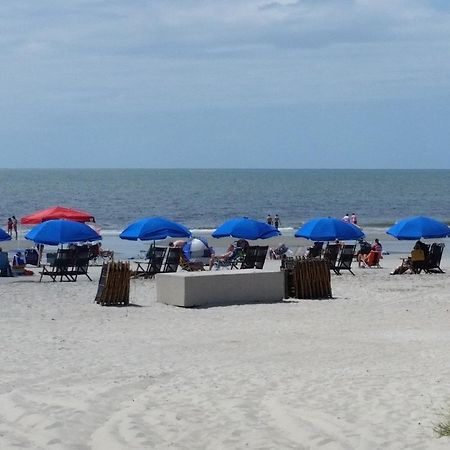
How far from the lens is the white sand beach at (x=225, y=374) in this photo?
7402mm

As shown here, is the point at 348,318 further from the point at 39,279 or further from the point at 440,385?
the point at 39,279

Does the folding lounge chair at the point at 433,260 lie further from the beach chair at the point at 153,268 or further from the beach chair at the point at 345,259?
the beach chair at the point at 153,268

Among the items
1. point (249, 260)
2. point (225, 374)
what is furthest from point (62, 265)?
point (225, 374)

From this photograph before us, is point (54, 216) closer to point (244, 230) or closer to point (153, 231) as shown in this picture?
point (153, 231)

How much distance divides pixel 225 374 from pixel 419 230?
46.3ft

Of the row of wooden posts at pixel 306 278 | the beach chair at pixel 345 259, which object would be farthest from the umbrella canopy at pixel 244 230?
the row of wooden posts at pixel 306 278

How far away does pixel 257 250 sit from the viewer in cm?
2155

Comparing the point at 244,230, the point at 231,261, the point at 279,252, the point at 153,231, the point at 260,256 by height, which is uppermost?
the point at 153,231

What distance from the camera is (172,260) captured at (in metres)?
20.8

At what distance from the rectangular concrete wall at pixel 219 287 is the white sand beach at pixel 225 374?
0.29 meters

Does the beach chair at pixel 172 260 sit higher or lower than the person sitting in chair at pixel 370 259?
higher

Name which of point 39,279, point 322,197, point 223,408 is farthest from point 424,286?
point 322,197

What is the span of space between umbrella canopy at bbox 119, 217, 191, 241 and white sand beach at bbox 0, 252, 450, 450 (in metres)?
5.30

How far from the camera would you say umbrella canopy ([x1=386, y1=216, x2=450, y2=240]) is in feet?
75.7
